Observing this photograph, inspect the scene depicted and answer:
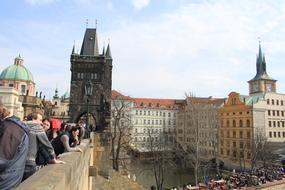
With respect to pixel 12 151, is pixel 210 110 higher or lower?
higher

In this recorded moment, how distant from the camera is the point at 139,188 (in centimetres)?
2233

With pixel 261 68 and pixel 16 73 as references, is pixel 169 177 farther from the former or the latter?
pixel 16 73

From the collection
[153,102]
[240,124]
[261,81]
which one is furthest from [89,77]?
[153,102]

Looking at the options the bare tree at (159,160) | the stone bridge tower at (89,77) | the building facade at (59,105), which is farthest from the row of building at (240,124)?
the building facade at (59,105)

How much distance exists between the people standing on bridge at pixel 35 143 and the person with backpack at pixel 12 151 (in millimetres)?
536

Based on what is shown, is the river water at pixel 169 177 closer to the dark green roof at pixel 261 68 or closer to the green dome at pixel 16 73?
the dark green roof at pixel 261 68

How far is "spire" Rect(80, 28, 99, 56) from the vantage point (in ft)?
166

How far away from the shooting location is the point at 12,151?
2.52 metres

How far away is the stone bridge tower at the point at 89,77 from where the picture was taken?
153 feet

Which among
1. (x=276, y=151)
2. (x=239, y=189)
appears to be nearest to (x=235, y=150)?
(x=276, y=151)

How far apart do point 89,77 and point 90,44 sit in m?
7.30

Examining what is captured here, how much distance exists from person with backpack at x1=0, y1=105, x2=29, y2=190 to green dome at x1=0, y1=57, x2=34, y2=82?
241 feet

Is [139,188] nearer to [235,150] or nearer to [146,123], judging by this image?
[235,150]

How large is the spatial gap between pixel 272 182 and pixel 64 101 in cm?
8390
